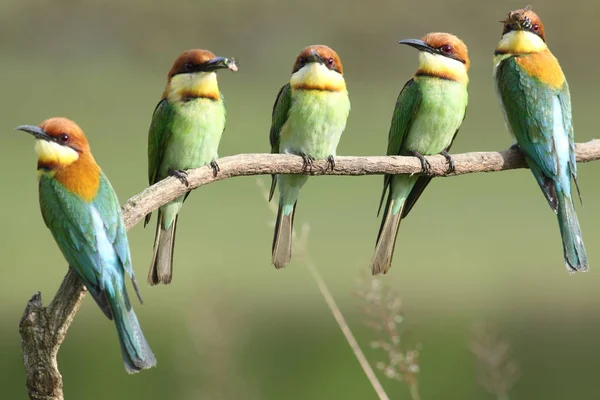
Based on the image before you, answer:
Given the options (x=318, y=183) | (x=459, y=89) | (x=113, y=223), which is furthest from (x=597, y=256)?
(x=113, y=223)

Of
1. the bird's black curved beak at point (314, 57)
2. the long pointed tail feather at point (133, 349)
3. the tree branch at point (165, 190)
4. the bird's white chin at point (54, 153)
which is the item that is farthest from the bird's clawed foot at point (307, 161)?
the long pointed tail feather at point (133, 349)

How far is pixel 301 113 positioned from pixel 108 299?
1.30 meters

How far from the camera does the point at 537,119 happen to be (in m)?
3.36

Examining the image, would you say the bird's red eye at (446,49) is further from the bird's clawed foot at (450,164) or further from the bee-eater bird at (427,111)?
the bird's clawed foot at (450,164)

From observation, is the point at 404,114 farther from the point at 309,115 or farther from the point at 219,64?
the point at 219,64

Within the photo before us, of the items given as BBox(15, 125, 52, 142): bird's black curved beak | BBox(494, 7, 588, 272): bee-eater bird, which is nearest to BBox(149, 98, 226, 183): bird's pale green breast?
BBox(494, 7, 588, 272): bee-eater bird

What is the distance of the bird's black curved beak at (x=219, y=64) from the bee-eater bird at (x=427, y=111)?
711 mm

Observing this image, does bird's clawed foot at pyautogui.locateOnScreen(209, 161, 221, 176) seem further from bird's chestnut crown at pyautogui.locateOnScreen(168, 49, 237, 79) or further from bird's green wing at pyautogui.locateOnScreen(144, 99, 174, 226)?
bird's green wing at pyautogui.locateOnScreen(144, 99, 174, 226)

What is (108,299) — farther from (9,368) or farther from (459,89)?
(9,368)

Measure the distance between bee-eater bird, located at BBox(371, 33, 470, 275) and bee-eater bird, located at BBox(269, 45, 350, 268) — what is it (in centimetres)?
20

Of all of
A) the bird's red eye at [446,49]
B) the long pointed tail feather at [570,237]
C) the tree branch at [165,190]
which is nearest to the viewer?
the tree branch at [165,190]

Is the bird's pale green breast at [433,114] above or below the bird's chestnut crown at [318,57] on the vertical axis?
below

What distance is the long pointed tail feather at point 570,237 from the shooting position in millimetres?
3021

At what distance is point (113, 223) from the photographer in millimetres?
2584
